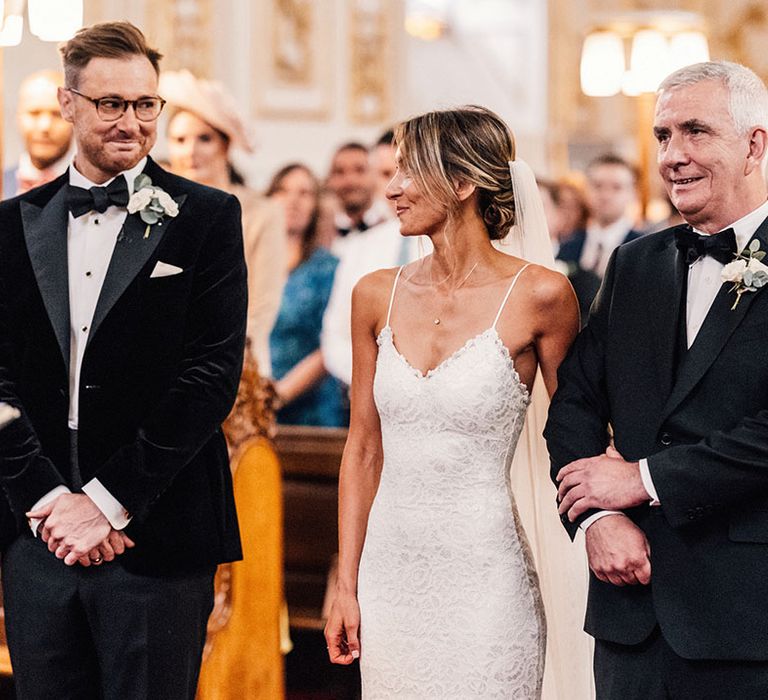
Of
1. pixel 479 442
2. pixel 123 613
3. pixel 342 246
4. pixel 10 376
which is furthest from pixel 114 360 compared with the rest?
pixel 342 246

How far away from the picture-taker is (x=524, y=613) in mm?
3127

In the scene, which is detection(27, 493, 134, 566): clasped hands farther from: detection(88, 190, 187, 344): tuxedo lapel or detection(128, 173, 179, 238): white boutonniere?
detection(128, 173, 179, 238): white boutonniere

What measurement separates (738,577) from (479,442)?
2.26ft

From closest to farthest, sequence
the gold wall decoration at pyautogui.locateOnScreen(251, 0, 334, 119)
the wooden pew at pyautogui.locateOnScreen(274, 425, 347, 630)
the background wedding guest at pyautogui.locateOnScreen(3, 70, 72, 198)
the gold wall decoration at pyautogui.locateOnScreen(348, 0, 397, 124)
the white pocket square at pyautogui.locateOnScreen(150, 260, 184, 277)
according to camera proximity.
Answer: the white pocket square at pyautogui.locateOnScreen(150, 260, 184, 277), the background wedding guest at pyautogui.locateOnScreen(3, 70, 72, 198), the wooden pew at pyautogui.locateOnScreen(274, 425, 347, 630), the gold wall decoration at pyautogui.locateOnScreen(251, 0, 334, 119), the gold wall decoration at pyautogui.locateOnScreen(348, 0, 397, 124)

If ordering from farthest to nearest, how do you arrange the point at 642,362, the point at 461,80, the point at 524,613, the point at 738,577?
the point at 461,80 → the point at 524,613 → the point at 642,362 → the point at 738,577

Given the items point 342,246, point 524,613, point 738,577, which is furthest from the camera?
point 342,246

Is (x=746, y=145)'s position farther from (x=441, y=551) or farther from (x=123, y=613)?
(x=123, y=613)

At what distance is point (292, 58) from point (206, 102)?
561cm

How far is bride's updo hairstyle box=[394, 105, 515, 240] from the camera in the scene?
3137mm

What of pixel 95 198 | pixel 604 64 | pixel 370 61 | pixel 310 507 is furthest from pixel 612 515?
pixel 370 61

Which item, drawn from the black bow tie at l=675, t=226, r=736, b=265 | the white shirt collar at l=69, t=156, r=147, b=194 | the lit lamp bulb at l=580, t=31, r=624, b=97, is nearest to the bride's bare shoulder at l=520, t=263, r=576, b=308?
the black bow tie at l=675, t=226, r=736, b=265

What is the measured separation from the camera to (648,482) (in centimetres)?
280

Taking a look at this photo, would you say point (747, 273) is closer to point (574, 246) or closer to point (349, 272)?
point (349, 272)

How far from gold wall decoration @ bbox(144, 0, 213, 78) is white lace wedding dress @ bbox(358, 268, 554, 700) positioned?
22.1 ft
